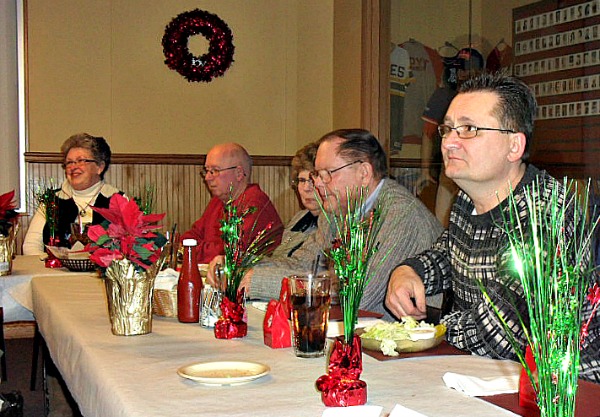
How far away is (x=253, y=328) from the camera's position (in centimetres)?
226

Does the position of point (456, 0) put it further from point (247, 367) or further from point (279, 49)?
point (247, 367)

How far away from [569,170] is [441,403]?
286cm

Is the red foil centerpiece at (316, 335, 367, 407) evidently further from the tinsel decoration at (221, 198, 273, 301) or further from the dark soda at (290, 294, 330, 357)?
the tinsel decoration at (221, 198, 273, 301)

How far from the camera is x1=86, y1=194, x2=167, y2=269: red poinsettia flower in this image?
84.6 inches

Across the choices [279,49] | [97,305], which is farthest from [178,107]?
[97,305]

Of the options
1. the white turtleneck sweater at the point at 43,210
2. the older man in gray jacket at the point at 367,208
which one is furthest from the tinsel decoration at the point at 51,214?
the older man in gray jacket at the point at 367,208

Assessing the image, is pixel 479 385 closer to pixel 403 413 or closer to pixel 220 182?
pixel 403 413

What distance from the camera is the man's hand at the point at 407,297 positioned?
221 cm

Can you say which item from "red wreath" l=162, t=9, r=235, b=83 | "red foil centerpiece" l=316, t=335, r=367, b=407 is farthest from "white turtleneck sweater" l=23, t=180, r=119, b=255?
"red foil centerpiece" l=316, t=335, r=367, b=407

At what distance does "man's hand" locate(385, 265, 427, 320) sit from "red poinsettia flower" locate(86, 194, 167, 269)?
66 centimetres

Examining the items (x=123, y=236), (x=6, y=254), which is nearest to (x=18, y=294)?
(x=6, y=254)

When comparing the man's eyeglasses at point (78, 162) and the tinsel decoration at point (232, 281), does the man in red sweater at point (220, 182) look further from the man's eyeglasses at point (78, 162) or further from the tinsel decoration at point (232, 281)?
the tinsel decoration at point (232, 281)

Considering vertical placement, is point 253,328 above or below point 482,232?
below

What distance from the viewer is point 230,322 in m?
2.12
